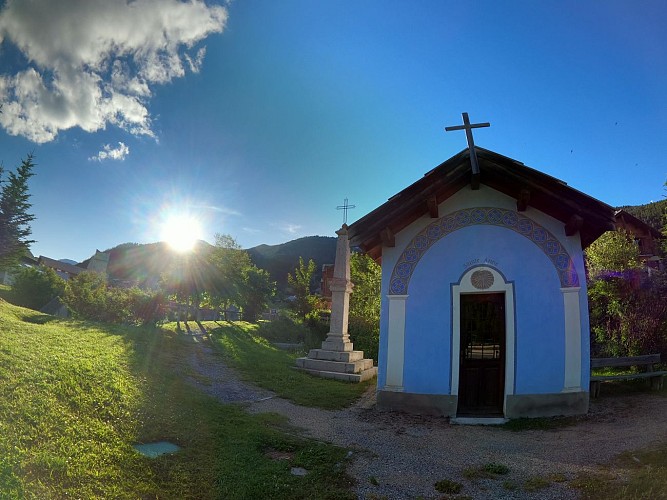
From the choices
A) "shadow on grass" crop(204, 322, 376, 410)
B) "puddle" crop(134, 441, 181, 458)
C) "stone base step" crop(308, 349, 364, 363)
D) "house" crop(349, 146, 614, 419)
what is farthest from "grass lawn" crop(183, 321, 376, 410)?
"puddle" crop(134, 441, 181, 458)

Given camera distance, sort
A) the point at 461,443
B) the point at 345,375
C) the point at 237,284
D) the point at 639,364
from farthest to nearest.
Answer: the point at 237,284 < the point at 345,375 < the point at 639,364 < the point at 461,443

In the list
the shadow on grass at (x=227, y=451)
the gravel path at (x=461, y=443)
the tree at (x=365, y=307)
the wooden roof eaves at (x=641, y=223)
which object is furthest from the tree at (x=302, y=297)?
the wooden roof eaves at (x=641, y=223)

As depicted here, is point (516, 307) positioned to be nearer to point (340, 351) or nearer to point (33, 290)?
point (340, 351)

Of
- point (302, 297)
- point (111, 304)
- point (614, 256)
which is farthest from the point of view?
point (302, 297)

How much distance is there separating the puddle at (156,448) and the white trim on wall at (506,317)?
17.6 ft

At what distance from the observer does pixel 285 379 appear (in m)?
10.8

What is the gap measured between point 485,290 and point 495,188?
2214 millimetres

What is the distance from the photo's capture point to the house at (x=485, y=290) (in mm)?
7621

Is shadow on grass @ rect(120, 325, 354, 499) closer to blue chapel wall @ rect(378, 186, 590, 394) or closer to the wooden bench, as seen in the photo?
blue chapel wall @ rect(378, 186, 590, 394)

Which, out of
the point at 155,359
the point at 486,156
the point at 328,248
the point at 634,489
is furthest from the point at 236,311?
the point at 328,248

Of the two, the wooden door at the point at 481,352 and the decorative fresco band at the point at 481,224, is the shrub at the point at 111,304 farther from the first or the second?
the wooden door at the point at 481,352

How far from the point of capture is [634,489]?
12.2ft

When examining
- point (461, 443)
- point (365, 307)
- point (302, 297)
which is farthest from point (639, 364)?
point (302, 297)

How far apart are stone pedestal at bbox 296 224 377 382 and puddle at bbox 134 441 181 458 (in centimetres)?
779
